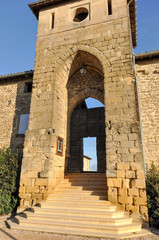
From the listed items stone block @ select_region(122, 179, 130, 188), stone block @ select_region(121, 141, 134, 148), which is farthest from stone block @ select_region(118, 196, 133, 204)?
stone block @ select_region(121, 141, 134, 148)

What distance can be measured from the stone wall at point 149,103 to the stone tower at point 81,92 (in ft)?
4.57

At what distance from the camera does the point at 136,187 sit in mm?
4652

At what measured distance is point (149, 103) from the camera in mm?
7023

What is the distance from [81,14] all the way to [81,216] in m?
7.49

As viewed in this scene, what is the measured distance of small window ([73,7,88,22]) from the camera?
7.37m

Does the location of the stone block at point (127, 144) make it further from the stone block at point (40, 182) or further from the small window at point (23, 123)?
the small window at point (23, 123)

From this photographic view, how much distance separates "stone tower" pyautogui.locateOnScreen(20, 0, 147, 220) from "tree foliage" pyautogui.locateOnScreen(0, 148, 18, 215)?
2.11 feet

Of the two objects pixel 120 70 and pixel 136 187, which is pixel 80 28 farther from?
pixel 136 187

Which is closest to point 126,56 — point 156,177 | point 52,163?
point 156,177

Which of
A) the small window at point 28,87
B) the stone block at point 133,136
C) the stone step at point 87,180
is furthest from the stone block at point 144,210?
the small window at point 28,87

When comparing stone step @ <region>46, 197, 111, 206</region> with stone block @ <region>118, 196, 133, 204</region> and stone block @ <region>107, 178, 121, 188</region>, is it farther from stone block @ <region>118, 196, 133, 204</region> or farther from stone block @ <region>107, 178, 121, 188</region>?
stone block @ <region>107, 178, 121, 188</region>

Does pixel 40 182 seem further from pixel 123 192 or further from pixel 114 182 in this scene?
pixel 123 192

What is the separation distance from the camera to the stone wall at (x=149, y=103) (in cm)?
651

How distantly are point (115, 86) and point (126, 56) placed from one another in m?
1.07
